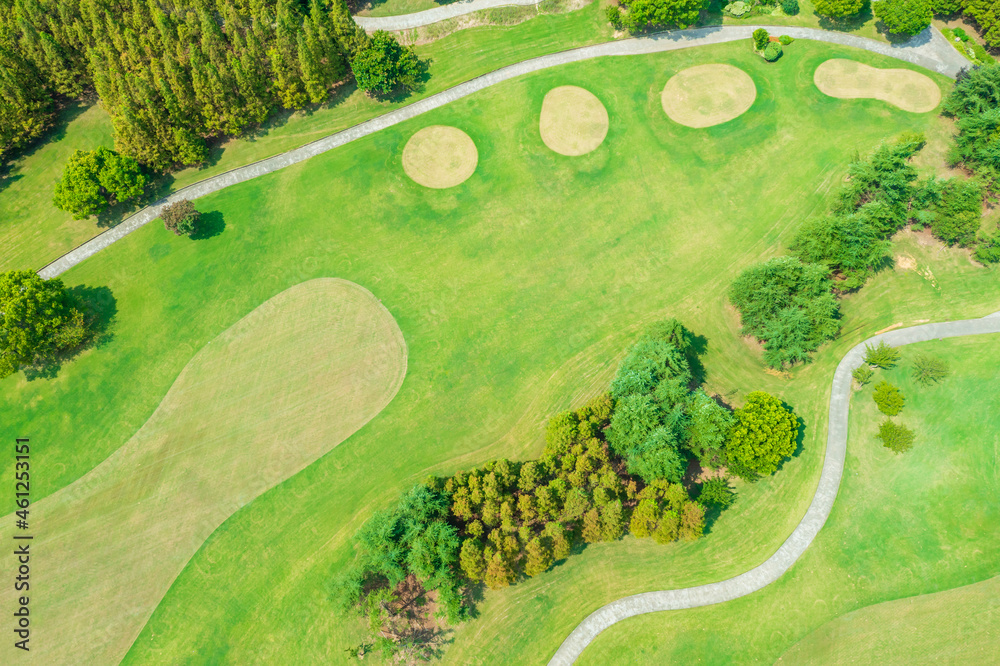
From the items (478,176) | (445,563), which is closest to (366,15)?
(478,176)

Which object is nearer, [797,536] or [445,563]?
[445,563]

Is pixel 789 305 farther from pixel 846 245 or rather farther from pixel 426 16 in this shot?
pixel 426 16

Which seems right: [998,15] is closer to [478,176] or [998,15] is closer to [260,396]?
[478,176]

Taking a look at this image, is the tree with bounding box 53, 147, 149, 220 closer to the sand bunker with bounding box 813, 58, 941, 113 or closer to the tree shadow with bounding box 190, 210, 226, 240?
the tree shadow with bounding box 190, 210, 226, 240

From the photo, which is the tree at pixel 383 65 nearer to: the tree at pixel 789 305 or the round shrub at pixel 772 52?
the round shrub at pixel 772 52

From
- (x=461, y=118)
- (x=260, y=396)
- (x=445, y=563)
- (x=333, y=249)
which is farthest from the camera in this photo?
(x=461, y=118)

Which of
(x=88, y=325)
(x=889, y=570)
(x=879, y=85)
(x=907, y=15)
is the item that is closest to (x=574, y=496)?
(x=889, y=570)

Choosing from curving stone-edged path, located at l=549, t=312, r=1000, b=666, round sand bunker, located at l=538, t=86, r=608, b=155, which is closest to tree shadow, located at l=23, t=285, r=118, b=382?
round sand bunker, located at l=538, t=86, r=608, b=155

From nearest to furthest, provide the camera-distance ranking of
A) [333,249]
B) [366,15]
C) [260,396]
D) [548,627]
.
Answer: [548,627] < [260,396] < [333,249] < [366,15]
